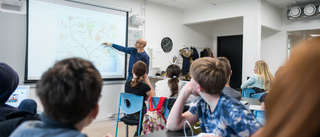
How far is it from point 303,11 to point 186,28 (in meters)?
2.84

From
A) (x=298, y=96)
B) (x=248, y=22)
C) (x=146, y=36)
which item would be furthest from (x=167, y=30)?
(x=298, y=96)

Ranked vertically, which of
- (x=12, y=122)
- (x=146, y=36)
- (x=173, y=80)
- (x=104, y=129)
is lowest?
(x=104, y=129)

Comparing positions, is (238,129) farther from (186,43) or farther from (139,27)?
(186,43)

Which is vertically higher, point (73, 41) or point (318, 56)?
point (73, 41)

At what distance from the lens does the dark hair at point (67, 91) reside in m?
0.68

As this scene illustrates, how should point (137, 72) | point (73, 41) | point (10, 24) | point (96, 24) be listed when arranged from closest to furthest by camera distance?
1. point (137, 72)
2. point (10, 24)
3. point (73, 41)
4. point (96, 24)

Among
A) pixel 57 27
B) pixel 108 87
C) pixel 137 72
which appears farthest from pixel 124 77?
pixel 137 72

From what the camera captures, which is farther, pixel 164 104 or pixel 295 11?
pixel 295 11

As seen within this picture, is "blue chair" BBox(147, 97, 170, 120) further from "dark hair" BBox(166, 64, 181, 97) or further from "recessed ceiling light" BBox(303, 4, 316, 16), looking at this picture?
"recessed ceiling light" BBox(303, 4, 316, 16)

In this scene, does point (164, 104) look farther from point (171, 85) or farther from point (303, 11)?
point (303, 11)

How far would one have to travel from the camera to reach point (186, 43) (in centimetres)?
633

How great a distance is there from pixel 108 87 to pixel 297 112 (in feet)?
14.3

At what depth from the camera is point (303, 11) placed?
5277 mm

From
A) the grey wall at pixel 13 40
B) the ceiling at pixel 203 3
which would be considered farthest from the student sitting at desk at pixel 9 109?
the ceiling at pixel 203 3
